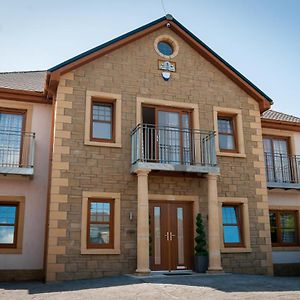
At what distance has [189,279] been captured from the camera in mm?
11336

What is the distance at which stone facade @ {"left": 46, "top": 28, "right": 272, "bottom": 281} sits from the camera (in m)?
12.6

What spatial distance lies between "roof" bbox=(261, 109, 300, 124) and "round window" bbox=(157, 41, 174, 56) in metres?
4.99

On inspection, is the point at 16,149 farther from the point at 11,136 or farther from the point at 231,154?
the point at 231,154

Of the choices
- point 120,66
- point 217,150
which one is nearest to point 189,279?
point 217,150

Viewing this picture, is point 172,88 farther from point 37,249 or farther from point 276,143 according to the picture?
point 37,249

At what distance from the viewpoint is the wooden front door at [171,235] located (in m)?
13.5

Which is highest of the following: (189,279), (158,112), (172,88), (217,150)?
(172,88)

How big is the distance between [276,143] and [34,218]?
34.7 ft

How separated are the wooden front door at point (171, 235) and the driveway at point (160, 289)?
1506mm

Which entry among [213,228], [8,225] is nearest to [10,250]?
[8,225]

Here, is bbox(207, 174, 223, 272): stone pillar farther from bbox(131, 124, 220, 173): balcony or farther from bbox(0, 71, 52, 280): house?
bbox(0, 71, 52, 280): house

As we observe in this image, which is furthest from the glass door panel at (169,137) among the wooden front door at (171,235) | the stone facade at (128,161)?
the wooden front door at (171,235)

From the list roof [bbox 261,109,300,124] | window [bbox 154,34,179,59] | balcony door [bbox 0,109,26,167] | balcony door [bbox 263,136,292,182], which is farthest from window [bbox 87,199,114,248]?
roof [bbox 261,109,300,124]

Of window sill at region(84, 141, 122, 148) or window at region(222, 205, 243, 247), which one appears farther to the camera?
window at region(222, 205, 243, 247)
